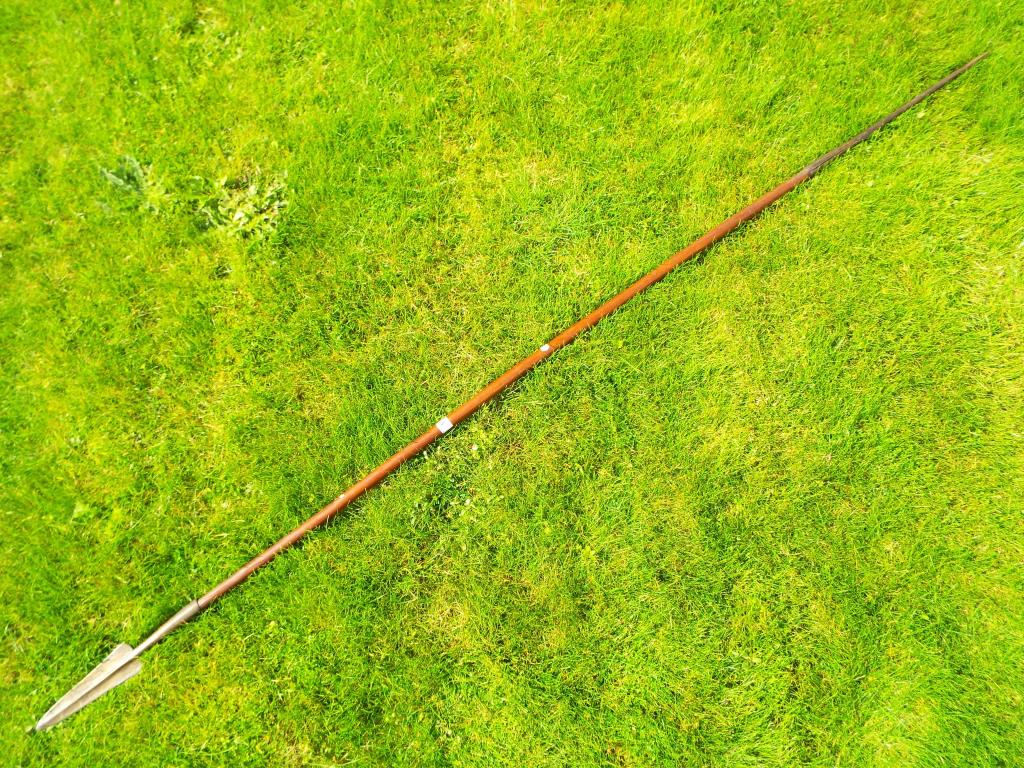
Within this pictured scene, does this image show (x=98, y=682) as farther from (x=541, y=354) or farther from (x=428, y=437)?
(x=541, y=354)

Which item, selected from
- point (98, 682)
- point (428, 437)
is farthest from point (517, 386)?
point (98, 682)

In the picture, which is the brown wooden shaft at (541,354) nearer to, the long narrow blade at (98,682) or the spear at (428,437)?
the spear at (428,437)

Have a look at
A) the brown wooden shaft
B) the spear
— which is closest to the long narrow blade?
the spear

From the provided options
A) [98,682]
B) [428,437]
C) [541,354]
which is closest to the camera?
[98,682]

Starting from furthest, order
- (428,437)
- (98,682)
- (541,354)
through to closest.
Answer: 1. (541,354)
2. (428,437)
3. (98,682)

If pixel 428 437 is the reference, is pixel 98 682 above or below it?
below

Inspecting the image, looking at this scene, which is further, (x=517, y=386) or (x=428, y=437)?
(x=517, y=386)

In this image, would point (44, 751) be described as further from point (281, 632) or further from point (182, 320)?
point (182, 320)

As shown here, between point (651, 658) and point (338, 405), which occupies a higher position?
point (338, 405)

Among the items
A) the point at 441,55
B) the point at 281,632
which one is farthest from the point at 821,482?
the point at 441,55
